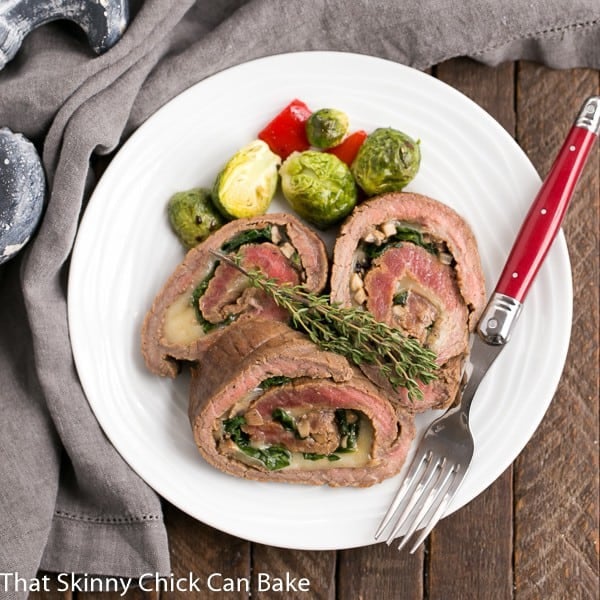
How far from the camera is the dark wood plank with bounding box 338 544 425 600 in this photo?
3.70 metres

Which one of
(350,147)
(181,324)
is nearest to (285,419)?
(181,324)

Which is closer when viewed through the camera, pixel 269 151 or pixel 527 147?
pixel 269 151

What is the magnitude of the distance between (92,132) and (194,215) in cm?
56

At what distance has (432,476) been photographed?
3.50m

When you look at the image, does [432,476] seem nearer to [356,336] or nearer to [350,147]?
[356,336]

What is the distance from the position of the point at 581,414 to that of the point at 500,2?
78.1 inches

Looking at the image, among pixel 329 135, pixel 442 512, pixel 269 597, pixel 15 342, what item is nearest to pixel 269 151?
pixel 329 135

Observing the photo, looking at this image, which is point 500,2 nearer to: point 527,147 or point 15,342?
point 527,147

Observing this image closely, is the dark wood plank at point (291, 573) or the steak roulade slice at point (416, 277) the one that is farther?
the dark wood plank at point (291, 573)

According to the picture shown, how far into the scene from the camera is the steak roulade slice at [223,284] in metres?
3.37

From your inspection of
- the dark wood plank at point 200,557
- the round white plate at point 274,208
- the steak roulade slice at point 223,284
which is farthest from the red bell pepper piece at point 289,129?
the dark wood plank at point 200,557

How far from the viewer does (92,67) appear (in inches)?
134

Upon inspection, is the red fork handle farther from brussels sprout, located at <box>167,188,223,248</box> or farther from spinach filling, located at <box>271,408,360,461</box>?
brussels sprout, located at <box>167,188,223,248</box>

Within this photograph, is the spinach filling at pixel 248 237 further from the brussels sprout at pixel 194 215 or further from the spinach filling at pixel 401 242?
the spinach filling at pixel 401 242
